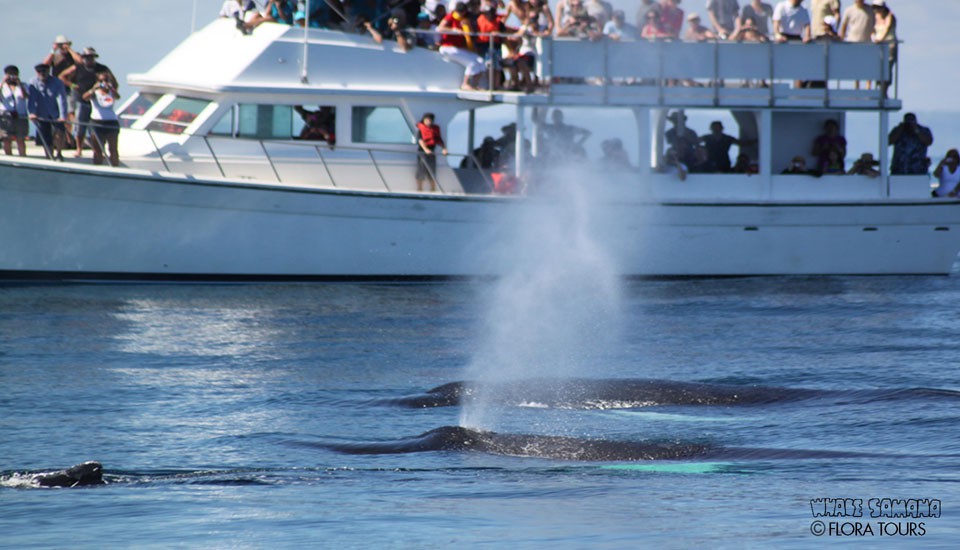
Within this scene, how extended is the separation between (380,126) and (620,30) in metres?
4.67

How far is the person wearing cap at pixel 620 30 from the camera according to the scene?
79.8 feet

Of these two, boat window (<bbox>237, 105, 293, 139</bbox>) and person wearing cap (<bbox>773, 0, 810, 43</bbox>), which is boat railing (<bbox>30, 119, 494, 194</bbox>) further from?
person wearing cap (<bbox>773, 0, 810, 43</bbox>)

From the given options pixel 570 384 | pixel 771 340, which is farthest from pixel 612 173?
pixel 570 384

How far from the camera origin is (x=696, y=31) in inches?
973

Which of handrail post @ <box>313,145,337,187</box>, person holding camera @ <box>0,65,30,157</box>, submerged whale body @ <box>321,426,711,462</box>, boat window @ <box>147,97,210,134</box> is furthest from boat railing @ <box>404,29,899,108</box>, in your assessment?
submerged whale body @ <box>321,426,711,462</box>

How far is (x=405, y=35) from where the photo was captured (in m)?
24.7

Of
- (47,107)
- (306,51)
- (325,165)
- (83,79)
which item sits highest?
(306,51)

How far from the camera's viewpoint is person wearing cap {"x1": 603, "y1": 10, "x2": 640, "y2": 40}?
24328mm

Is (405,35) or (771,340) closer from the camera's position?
(771,340)

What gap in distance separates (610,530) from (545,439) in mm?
3061

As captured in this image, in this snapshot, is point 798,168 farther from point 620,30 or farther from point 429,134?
point 429,134

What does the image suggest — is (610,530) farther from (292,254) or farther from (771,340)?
(292,254)

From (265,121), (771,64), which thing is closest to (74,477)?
(265,121)

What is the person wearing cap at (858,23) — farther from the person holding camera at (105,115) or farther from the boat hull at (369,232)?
the person holding camera at (105,115)
